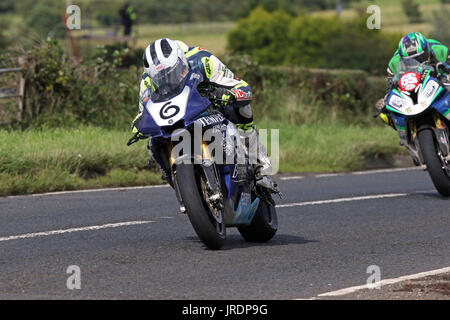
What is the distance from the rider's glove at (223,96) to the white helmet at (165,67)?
368mm

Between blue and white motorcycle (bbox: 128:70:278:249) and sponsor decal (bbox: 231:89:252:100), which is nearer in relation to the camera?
blue and white motorcycle (bbox: 128:70:278:249)

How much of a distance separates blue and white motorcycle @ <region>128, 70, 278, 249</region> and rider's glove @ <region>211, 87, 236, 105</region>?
0.07 m

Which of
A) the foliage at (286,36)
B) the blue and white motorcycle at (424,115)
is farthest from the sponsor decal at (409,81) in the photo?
the foliage at (286,36)

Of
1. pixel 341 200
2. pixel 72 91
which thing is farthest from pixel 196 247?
pixel 72 91

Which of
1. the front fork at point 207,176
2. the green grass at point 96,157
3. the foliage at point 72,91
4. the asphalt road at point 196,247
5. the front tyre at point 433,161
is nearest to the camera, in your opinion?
the asphalt road at point 196,247

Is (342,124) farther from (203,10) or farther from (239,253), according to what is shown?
(203,10)

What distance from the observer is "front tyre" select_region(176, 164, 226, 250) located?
7176mm

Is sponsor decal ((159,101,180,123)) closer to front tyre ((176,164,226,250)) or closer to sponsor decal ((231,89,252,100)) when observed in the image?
front tyre ((176,164,226,250))

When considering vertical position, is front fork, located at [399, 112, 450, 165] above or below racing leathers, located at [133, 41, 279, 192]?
below

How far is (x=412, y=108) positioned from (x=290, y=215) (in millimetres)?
2170

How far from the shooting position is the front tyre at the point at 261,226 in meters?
8.39

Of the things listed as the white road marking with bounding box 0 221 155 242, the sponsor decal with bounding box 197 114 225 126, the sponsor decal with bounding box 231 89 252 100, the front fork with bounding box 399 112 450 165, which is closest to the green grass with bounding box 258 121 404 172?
the front fork with bounding box 399 112 450 165

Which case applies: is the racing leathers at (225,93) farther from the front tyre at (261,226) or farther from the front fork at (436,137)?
the front fork at (436,137)
